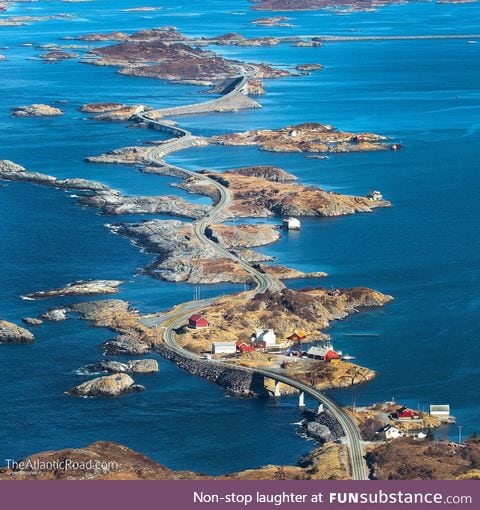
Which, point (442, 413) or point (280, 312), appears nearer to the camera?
point (442, 413)

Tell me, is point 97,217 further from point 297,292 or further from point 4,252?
point 297,292

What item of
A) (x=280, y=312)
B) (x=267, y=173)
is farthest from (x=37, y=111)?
(x=280, y=312)

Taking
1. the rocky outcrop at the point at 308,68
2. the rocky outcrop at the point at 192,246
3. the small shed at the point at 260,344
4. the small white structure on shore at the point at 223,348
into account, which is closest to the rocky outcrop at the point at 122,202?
the rocky outcrop at the point at 192,246

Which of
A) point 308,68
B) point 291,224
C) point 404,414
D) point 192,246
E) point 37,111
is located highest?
point 308,68

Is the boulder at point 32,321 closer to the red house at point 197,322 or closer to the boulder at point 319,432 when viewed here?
the red house at point 197,322

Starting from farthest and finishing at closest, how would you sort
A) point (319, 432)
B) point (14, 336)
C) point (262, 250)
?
point (262, 250) → point (14, 336) → point (319, 432)

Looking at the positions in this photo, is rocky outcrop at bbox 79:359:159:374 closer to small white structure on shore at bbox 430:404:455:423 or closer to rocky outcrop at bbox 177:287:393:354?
rocky outcrop at bbox 177:287:393:354

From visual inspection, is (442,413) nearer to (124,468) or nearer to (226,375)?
(226,375)
